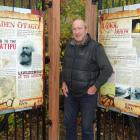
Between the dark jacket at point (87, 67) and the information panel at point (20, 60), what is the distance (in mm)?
414

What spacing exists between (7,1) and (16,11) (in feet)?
3.84

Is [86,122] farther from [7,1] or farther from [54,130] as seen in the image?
[7,1]

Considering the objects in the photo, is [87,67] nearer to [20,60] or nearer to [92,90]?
[92,90]

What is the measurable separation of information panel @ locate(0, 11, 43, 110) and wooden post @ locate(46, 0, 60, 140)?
5.5 inches

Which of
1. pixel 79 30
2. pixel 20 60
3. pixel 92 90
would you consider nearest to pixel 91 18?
pixel 79 30

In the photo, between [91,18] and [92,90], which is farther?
[91,18]

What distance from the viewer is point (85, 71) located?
4.54 metres

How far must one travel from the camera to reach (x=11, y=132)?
594 cm

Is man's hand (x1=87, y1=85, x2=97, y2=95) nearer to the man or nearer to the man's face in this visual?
the man

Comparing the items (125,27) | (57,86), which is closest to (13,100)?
(57,86)

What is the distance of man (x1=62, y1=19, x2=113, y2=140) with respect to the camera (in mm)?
4508

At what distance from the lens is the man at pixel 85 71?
4508mm

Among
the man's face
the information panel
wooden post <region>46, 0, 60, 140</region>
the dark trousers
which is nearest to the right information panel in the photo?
the dark trousers

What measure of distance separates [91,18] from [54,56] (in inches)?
29.4
